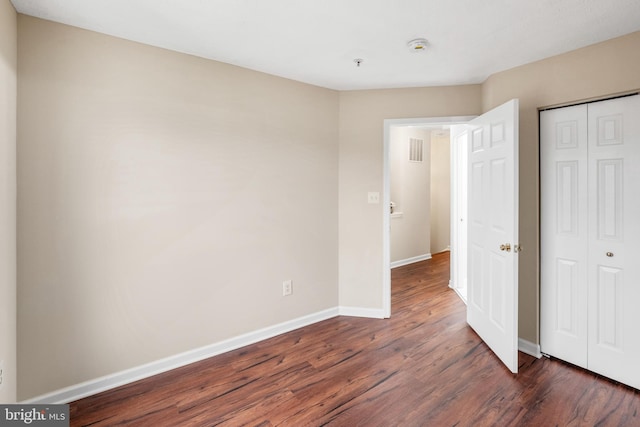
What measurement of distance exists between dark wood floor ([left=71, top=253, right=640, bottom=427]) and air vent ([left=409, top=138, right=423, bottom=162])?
3.58 metres

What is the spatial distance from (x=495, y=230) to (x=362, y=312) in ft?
5.07

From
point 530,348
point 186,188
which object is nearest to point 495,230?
point 530,348

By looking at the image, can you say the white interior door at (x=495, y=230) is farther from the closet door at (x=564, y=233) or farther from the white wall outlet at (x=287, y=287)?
the white wall outlet at (x=287, y=287)

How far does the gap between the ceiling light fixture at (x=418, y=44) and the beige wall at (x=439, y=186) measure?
4.56 m

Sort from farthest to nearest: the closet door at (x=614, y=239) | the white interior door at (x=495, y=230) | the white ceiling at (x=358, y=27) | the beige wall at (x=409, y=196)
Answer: the beige wall at (x=409, y=196) → the white interior door at (x=495, y=230) → the closet door at (x=614, y=239) → the white ceiling at (x=358, y=27)

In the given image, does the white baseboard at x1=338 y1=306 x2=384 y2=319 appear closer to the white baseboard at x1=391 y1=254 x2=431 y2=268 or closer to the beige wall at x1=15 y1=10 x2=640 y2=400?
the beige wall at x1=15 y1=10 x2=640 y2=400

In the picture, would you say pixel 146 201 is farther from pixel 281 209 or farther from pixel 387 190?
pixel 387 190

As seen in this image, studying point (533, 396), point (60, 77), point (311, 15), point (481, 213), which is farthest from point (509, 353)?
point (60, 77)

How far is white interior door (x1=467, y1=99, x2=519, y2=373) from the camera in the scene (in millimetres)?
2252

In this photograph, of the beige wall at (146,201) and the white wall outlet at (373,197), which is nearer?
the beige wall at (146,201)

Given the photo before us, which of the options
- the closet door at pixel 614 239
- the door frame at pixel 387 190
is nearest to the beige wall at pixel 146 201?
the door frame at pixel 387 190

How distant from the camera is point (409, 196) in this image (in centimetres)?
573

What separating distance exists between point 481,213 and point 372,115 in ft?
4.59

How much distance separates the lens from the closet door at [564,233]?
91.5 inches
